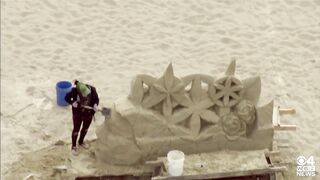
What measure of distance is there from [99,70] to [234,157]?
9.68 ft

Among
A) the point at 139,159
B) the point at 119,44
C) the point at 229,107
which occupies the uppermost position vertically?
the point at 119,44

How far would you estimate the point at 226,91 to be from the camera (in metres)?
7.58

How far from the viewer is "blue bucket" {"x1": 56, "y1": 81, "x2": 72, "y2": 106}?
909cm

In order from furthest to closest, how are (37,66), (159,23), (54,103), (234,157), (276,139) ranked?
(159,23), (37,66), (54,103), (276,139), (234,157)

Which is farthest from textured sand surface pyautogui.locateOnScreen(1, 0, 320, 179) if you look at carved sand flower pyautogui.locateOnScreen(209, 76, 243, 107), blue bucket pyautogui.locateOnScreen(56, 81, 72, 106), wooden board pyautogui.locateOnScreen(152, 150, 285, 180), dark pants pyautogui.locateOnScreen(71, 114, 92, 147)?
carved sand flower pyautogui.locateOnScreen(209, 76, 243, 107)

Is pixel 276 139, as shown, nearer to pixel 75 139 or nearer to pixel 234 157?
pixel 234 157

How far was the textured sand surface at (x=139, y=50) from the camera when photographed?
9.04 metres

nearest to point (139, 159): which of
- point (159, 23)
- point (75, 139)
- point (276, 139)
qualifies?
point (75, 139)

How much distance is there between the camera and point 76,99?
7.86 m

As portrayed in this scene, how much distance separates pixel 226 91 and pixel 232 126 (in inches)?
15.4

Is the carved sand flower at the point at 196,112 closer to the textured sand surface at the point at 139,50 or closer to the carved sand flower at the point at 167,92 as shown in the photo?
the carved sand flower at the point at 167,92

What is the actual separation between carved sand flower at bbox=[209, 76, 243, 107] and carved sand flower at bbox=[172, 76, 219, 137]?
0.10 metres

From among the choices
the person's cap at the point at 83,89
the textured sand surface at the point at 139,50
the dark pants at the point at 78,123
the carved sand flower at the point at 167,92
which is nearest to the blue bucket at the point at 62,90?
the textured sand surface at the point at 139,50

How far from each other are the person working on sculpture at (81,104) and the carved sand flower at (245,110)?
160cm
